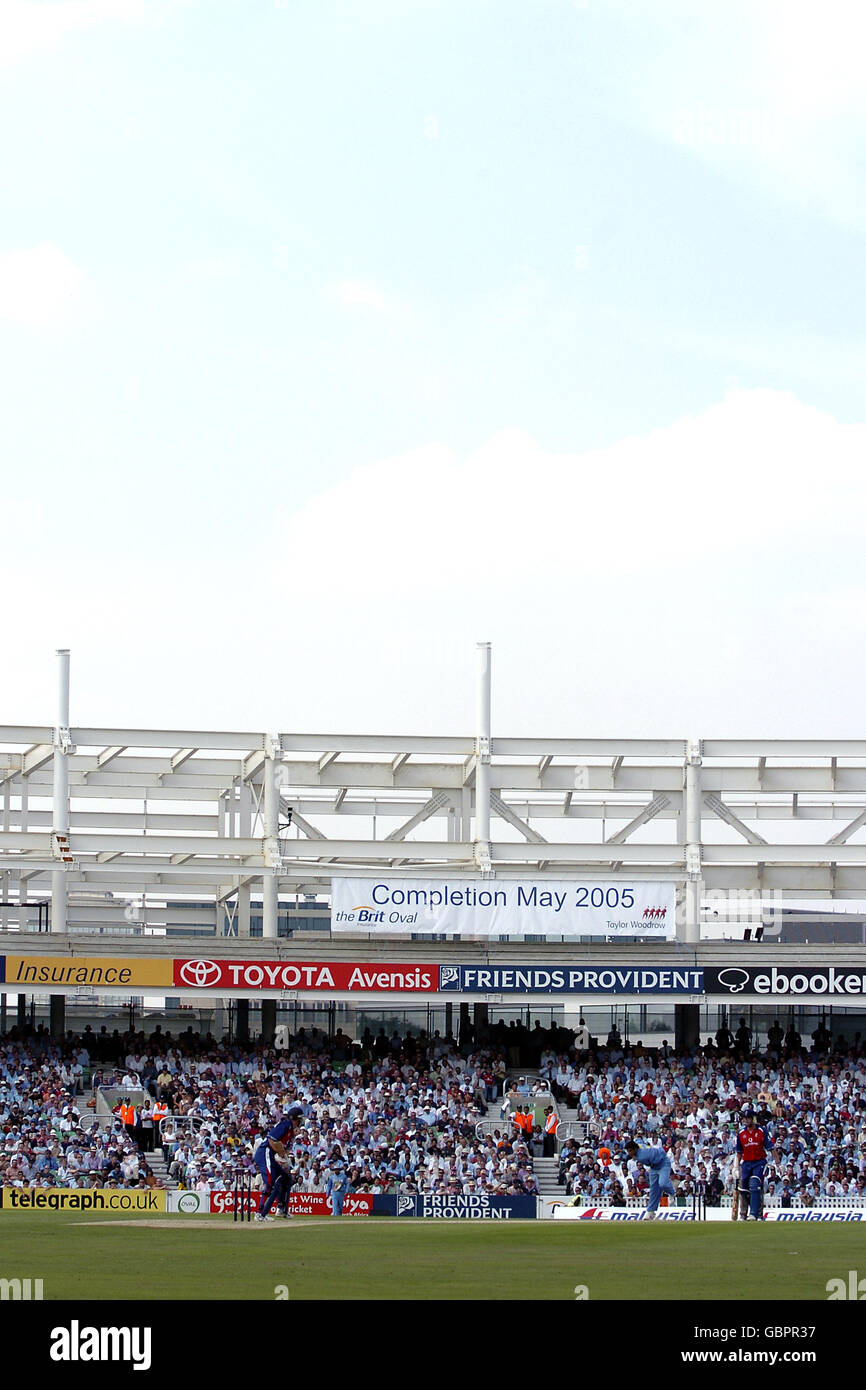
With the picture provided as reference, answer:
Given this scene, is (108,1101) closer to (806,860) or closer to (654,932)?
(654,932)

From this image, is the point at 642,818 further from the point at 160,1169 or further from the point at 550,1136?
the point at 160,1169

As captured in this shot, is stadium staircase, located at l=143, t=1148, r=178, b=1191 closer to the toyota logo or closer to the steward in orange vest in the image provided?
the toyota logo

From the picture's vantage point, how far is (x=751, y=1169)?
2645 centimetres

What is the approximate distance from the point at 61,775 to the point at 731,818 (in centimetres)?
2018

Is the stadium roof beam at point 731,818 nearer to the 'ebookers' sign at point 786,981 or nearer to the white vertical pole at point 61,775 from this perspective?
the 'ebookers' sign at point 786,981

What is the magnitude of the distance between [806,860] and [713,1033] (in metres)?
5.99

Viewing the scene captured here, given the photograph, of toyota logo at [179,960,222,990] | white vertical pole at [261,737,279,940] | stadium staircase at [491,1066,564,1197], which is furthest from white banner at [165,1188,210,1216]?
white vertical pole at [261,737,279,940]

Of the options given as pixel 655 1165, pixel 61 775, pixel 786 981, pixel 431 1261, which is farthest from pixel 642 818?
pixel 431 1261

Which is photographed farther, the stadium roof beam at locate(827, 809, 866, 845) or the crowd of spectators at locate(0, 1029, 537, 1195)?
the stadium roof beam at locate(827, 809, 866, 845)

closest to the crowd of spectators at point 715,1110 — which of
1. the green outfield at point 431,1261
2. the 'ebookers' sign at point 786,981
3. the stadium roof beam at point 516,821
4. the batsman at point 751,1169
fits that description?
the 'ebookers' sign at point 786,981

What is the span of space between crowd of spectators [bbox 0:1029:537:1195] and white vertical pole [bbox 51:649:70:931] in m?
3.74

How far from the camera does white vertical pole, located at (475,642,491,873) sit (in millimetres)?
51406

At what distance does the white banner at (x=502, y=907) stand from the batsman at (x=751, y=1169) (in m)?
20.6

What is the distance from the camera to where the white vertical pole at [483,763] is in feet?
169
